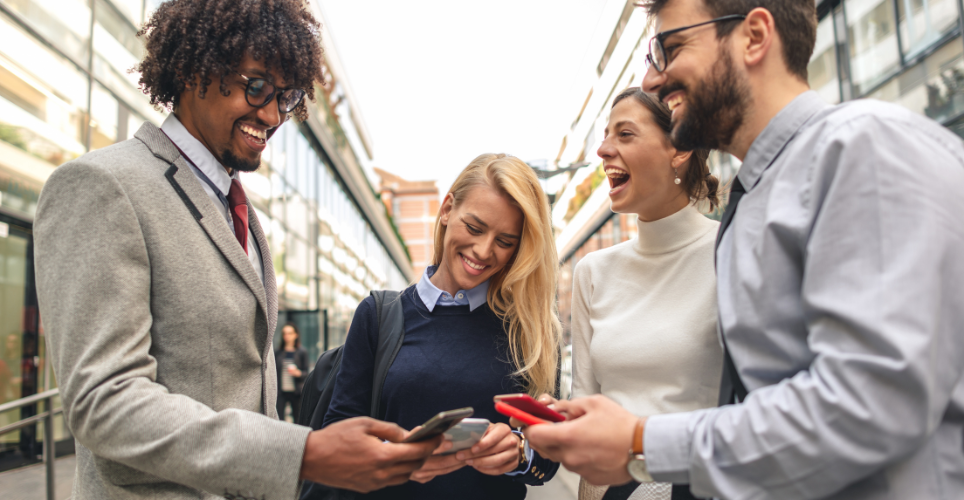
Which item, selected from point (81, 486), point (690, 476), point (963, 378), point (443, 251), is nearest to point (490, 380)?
point (443, 251)

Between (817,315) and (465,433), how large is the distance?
993mm

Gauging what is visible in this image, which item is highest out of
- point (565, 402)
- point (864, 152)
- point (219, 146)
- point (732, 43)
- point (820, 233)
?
point (732, 43)

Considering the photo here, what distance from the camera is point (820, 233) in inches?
43.2

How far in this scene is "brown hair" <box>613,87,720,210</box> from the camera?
2389mm

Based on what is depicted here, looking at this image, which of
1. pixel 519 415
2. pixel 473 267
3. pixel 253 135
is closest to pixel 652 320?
pixel 473 267

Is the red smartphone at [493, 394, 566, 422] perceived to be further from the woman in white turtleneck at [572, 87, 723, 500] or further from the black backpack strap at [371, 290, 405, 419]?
the black backpack strap at [371, 290, 405, 419]

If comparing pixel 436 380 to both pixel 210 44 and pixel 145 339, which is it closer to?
pixel 145 339

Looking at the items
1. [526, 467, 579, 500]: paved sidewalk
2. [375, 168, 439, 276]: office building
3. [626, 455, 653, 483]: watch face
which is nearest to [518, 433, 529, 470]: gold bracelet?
[626, 455, 653, 483]: watch face

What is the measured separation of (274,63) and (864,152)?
1699mm

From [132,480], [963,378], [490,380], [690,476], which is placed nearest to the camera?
[963,378]

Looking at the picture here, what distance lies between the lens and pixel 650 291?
2.27 meters

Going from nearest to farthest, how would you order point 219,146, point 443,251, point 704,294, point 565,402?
1. point 565,402
2. point 219,146
3. point 704,294
4. point 443,251

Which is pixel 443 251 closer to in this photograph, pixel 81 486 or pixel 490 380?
pixel 490 380

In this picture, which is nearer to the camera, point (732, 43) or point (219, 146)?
point (732, 43)
